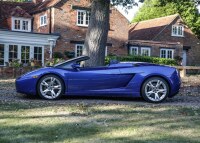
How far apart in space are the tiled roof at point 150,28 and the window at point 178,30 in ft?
2.96

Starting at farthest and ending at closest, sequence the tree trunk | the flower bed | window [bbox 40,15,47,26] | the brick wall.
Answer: window [bbox 40,15,47,26]
the brick wall
the flower bed
the tree trunk

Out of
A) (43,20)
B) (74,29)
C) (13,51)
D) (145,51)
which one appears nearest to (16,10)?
(43,20)

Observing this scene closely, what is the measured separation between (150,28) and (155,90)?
109 feet

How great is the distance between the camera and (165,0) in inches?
832

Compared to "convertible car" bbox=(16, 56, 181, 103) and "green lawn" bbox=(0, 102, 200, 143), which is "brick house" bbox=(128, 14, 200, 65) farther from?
"green lawn" bbox=(0, 102, 200, 143)

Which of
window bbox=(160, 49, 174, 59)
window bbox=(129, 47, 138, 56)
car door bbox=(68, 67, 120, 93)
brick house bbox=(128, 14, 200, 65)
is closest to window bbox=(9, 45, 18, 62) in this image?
window bbox=(129, 47, 138, 56)

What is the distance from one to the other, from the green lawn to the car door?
107 cm

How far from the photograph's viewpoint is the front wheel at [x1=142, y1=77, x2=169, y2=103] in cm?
962

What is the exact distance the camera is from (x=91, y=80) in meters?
9.59

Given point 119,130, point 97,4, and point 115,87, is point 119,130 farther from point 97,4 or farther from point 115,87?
point 97,4

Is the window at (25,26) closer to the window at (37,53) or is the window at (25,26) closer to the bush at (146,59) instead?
the window at (37,53)

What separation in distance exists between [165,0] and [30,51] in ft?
40.1

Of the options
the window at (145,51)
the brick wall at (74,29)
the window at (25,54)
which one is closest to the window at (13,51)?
the window at (25,54)

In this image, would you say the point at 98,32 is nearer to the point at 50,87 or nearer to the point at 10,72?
the point at 50,87
